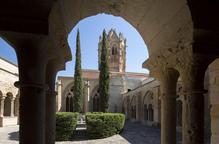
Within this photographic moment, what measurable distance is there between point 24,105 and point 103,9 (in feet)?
5.45

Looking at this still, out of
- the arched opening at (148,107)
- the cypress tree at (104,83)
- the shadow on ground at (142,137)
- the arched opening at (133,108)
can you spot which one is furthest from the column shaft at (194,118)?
the arched opening at (133,108)

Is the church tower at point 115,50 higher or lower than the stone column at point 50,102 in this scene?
higher

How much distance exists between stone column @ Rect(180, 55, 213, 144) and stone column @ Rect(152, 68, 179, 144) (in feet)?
2.10

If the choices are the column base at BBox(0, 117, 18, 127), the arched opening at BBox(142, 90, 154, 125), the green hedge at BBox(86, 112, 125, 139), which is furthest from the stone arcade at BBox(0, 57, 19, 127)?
the arched opening at BBox(142, 90, 154, 125)

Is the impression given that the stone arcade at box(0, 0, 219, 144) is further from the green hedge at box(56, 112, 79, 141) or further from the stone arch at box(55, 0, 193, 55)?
the green hedge at box(56, 112, 79, 141)

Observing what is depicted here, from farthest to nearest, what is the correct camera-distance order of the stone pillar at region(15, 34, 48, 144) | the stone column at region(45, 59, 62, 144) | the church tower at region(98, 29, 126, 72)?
1. the church tower at region(98, 29, 126, 72)
2. the stone column at region(45, 59, 62, 144)
3. the stone pillar at region(15, 34, 48, 144)

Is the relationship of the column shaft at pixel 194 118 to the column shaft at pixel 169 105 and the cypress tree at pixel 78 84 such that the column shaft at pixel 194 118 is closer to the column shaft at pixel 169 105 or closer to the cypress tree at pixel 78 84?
the column shaft at pixel 169 105

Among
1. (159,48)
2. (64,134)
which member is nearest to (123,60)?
(64,134)

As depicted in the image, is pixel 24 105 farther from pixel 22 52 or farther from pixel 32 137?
pixel 22 52

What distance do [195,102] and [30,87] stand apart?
1.57 m

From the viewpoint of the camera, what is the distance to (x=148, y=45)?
365 cm

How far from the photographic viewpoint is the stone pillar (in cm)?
214

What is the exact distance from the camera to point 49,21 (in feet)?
7.29

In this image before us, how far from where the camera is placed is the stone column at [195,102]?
252cm
